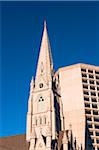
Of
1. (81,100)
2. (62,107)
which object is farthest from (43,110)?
(81,100)

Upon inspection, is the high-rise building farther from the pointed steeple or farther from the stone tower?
the pointed steeple

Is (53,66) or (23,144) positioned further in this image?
(53,66)

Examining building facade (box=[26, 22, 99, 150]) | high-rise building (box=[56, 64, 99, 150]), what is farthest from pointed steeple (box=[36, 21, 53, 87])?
high-rise building (box=[56, 64, 99, 150])

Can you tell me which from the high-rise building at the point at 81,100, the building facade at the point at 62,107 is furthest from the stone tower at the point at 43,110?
the high-rise building at the point at 81,100

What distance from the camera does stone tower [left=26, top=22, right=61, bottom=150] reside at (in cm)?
8938

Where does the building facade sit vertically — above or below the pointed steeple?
below

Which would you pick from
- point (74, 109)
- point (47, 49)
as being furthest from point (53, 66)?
point (74, 109)

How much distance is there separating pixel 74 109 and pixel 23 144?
23.4m

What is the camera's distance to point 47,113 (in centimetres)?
9525

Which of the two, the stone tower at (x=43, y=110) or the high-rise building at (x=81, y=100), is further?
the high-rise building at (x=81, y=100)

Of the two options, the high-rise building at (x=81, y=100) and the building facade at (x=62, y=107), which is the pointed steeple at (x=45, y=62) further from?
the high-rise building at (x=81, y=100)

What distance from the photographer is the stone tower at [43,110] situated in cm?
8938

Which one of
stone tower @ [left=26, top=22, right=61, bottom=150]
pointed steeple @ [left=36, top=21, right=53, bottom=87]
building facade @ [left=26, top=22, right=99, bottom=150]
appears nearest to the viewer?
stone tower @ [left=26, top=22, right=61, bottom=150]

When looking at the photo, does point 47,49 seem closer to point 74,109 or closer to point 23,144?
point 74,109
